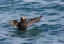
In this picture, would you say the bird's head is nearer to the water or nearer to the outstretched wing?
the water

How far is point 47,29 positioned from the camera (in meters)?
15.1

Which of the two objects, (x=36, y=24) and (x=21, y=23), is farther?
→ (x=36, y=24)

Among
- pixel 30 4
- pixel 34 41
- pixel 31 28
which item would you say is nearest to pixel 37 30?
pixel 31 28

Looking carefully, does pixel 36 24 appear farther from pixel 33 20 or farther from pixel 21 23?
pixel 21 23

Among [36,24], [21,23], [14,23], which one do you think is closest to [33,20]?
[36,24]

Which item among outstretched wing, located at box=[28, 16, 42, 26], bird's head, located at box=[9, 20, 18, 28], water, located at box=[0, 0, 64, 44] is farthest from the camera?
outstretched wing, located at box=[28, 16, 42, 26]

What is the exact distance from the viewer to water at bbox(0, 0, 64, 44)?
14.0 m

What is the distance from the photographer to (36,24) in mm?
16000

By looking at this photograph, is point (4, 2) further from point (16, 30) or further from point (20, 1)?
point (16, 30)

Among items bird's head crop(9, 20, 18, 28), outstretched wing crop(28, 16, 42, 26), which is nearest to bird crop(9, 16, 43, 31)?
bird's head crop(9, 20, 18, 28)

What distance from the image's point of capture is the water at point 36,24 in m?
14.0

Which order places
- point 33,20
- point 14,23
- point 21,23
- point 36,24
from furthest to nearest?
point 36,24
point 33,20
point 21,23
point 14,23

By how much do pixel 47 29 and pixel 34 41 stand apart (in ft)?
5.01

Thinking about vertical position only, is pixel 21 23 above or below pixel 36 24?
above
